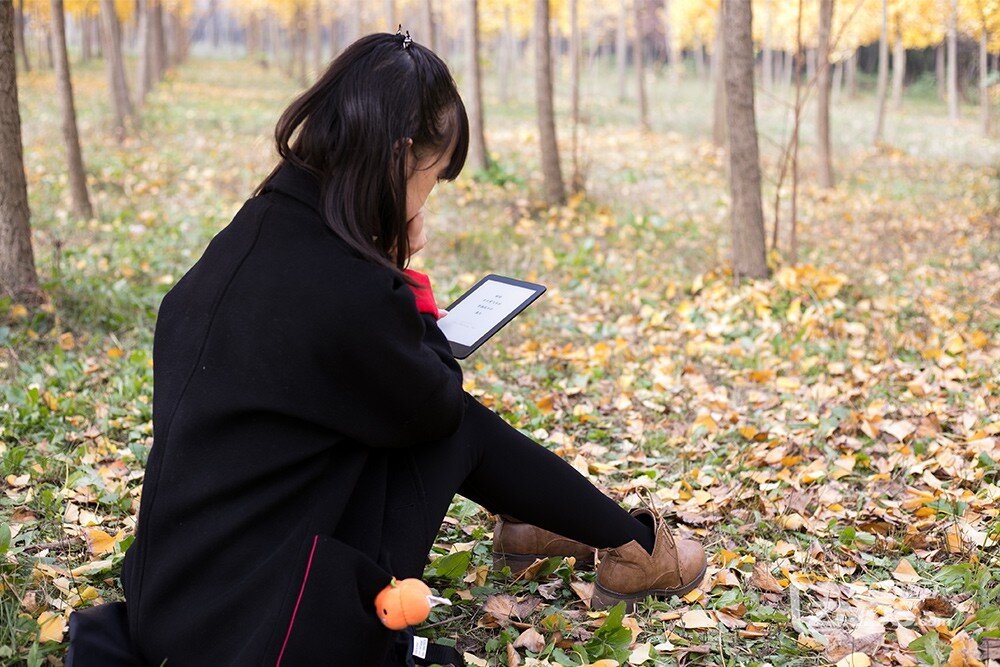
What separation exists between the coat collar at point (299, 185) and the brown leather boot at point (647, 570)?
115 centimetres

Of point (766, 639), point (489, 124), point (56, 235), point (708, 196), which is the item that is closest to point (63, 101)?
point (56, 235)

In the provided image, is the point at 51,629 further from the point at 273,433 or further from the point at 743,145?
the point at 743,145

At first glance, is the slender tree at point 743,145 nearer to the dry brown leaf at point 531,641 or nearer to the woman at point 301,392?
the dry brown leaf at point 531,641

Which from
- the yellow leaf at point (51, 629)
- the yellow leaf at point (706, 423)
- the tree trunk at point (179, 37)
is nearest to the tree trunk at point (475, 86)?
the yellow leaf at point (706, 423)

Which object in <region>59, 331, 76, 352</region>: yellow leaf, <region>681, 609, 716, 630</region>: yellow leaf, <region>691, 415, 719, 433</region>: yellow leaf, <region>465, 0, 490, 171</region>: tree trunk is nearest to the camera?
<region>681, 609, 716, 630</region>: yellow leaf

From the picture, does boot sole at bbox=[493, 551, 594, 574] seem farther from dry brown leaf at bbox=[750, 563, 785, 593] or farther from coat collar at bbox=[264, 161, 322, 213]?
coat collar at bbox=[264, 161, 322, 213]

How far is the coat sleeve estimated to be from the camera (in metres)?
1.52

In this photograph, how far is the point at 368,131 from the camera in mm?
1571

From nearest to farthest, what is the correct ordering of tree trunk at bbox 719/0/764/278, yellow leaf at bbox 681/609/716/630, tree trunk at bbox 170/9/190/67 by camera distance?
yellow leaf at bbox 681/609/716/630, tree trunk at bbox 719/0/764/278, tree trunk at bbox 170/9/190/67

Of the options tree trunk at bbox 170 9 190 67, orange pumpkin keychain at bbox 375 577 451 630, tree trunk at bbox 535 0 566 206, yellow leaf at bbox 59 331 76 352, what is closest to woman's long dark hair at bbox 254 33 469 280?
orange pumpkin keychain at bbox 375 577 451 630

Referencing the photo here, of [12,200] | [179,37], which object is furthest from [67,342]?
[179,37]

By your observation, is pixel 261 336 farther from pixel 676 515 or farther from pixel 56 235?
pixel 56 235

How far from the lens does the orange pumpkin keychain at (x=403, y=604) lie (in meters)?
1.54

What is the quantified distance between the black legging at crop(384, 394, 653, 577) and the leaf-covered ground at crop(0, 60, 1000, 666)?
0.79ft
